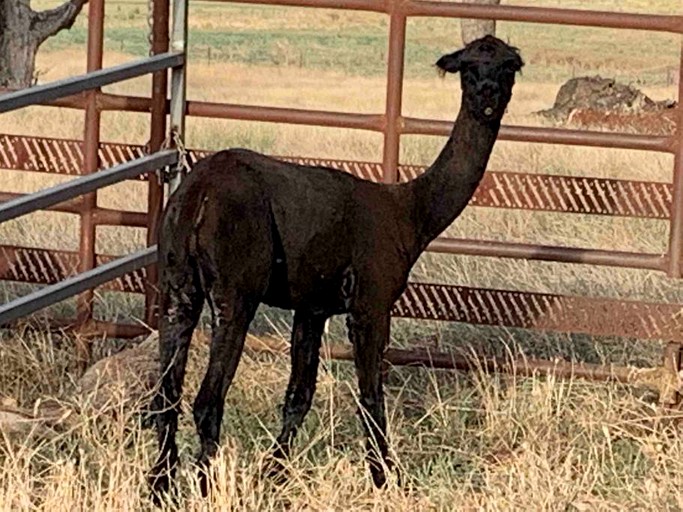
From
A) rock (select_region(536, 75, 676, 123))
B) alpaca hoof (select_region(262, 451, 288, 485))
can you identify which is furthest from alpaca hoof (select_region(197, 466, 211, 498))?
rock (select_region(536, 75, 676, 123))

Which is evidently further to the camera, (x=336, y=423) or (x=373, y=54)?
(x=373, y=54)

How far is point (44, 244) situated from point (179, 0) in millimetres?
3020

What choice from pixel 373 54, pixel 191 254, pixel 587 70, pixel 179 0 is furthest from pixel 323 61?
pixel 191 254

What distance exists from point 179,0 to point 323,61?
871 inches

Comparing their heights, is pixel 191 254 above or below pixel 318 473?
above

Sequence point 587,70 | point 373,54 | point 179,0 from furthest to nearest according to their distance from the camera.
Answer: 1. point 373,54
2. point 587,70
3. point 179,0

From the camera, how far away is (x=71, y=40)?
1275 inches

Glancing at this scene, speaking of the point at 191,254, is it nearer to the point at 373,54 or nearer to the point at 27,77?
the point at 27,77

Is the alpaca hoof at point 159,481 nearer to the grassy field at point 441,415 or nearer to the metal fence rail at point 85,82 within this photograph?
the grassy field at point 441,415

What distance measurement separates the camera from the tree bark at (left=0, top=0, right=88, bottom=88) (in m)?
16.6

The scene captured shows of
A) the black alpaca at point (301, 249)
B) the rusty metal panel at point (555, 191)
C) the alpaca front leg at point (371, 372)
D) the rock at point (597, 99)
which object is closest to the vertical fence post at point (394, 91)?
the rusty metal panel at point (555, 191)

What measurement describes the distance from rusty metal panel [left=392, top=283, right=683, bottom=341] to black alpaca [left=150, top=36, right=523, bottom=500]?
1142 mm

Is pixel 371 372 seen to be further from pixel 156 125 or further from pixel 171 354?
pixel 156 125

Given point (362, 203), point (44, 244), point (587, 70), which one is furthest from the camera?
point (587, 70)
